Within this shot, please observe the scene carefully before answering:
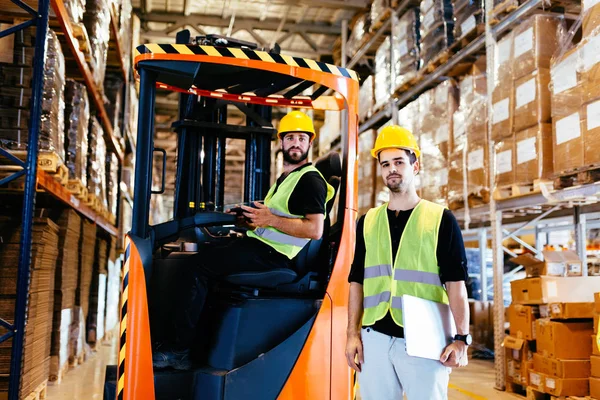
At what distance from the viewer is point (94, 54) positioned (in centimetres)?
618

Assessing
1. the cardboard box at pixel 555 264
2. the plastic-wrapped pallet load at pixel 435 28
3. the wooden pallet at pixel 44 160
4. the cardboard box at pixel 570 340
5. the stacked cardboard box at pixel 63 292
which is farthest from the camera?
the plastic-wrapped pallet load at pixel 435 28

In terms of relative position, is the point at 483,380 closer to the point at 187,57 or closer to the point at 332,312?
the point at 332,312

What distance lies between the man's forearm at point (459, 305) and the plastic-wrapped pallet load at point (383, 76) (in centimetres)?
673

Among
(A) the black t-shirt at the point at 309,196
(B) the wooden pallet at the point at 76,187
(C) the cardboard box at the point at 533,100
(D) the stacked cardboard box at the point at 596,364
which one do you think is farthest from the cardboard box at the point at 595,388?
(B) the wooden pallet at the point at 76,187

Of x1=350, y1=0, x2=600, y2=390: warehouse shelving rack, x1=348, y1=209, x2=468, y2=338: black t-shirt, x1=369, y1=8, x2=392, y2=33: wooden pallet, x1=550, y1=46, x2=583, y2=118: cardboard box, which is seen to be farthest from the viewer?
x1=369, y1=8, x2=392, y2=33: wooden pallet

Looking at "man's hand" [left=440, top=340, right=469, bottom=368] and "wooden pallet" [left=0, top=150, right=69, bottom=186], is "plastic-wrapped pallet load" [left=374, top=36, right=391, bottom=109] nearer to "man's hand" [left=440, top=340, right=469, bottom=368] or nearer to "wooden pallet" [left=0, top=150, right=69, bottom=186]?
"wooden pallet" [left=0, top=150, right=69, bottom=186]

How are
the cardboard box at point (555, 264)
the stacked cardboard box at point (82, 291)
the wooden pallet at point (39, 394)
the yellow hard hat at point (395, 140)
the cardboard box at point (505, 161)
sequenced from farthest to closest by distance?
the stacked cardboard box at point (82, 291) → the cardboard box at point (505, 161) → the cardboard box at point (555, 264) → the wooden pallet at point (39, 394) → the yellow hard hat at point (395, 140)

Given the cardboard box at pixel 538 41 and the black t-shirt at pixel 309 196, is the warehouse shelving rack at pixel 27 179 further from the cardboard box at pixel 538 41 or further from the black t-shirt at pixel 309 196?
the cardboard box at pixel 538 41

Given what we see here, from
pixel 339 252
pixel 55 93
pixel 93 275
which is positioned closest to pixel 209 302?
pixel 339 252

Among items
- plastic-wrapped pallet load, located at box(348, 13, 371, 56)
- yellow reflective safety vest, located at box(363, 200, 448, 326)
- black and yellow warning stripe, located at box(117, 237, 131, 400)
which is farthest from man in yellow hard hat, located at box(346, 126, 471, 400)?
plastic-wrapped pallet load, located at box(348, 13, 371, 56)

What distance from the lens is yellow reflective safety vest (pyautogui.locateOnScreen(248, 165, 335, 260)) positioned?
119 inches

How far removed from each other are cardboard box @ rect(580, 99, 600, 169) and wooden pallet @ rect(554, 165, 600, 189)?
78mm

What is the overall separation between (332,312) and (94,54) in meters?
4.51

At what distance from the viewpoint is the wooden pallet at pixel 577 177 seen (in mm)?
4418
